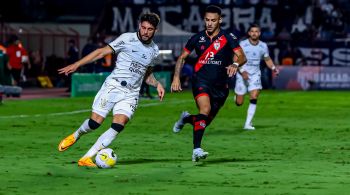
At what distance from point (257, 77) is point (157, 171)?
34.6 ft

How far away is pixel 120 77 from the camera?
15648mm

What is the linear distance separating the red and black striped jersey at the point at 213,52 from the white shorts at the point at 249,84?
7.26 metres

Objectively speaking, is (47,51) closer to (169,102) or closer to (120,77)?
(169,102)

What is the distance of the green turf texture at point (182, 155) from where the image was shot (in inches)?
512

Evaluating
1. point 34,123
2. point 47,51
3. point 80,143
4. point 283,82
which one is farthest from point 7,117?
point 47,51

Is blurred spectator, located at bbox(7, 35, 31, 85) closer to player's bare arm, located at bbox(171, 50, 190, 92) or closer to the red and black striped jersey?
the red and black striped jersey

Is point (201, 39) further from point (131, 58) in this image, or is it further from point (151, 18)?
point (151, 18)

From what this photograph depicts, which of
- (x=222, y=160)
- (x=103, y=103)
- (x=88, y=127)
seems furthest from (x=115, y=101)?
(x=222, y=160)

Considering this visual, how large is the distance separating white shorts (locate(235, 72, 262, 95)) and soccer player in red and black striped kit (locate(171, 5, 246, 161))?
7.13m

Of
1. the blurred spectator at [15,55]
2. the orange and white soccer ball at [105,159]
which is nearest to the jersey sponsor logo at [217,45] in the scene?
the orange and white soccer ball at [105,159]

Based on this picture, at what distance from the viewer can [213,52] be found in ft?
56.9

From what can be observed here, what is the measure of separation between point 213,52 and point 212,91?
63 centimetres

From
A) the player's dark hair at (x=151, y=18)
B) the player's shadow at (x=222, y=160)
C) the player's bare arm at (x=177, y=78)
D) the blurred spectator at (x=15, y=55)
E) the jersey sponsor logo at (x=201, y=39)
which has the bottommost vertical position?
the blurred spectator at (x=15, y=55)

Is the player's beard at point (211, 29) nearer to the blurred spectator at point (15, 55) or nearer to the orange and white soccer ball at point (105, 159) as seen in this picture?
the orange and white soccer ball at point (105, 159)
